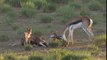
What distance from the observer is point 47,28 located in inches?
971

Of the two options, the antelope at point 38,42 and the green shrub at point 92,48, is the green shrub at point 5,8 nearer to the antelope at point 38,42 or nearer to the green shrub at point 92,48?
the antelope at point 38,42

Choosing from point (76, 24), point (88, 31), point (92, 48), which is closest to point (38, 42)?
point (76, 24)

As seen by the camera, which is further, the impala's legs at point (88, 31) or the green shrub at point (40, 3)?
the green shrub at point (40, 3)

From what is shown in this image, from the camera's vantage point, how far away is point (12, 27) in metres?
24.8

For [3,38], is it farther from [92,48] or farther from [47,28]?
[92,48]

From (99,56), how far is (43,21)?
1024 centimetres

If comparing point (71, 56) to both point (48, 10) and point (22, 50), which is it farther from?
point (48, 10)

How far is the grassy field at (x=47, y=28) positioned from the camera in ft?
52.9

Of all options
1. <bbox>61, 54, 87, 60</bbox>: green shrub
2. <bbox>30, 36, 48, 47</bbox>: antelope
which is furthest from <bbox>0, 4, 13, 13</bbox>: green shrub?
<bbox>61, 54, 87, 60</bbox>: green shrub

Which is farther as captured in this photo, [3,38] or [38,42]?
A: [3,38]

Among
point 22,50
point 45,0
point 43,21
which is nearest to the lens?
point 22,50

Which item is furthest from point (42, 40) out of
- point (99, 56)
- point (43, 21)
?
point (43, 21)

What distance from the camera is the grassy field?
16.1 m

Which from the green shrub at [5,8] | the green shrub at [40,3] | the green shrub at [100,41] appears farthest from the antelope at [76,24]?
the green shrub at [40,3]
